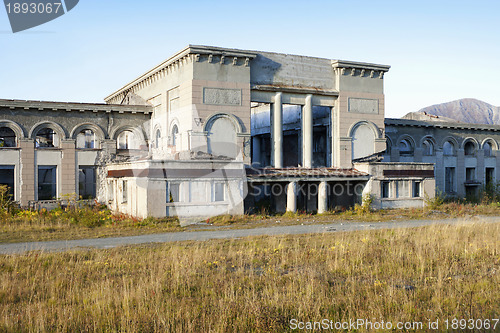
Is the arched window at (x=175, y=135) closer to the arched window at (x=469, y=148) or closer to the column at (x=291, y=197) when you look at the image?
the column at (x=291, y=197)

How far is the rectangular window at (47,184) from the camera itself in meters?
29.3

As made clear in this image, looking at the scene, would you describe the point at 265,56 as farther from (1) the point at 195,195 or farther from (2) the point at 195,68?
(1) the point at 195,195

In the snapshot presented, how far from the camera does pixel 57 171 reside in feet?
94.8

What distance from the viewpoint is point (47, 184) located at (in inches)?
1335

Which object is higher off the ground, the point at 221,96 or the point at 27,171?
the point at 221,96

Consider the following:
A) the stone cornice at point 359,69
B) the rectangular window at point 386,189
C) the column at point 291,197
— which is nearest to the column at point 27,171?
the column at point 291,197

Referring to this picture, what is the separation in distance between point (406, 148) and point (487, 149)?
931 centimetres

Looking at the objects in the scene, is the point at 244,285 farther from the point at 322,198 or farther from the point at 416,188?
the point at 416,188

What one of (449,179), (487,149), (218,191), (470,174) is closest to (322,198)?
(218,191)

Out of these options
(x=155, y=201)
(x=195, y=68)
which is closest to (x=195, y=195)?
(x=155, y=201)

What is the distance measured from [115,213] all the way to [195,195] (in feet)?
18.8

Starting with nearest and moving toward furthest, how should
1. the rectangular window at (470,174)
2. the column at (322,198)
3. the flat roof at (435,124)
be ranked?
the column at (322,198) → the flat roof at (435,124) → the rectangular window at (470,174)

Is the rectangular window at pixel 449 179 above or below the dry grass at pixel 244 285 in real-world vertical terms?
above

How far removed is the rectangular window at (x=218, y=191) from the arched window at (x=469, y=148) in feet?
88.8
